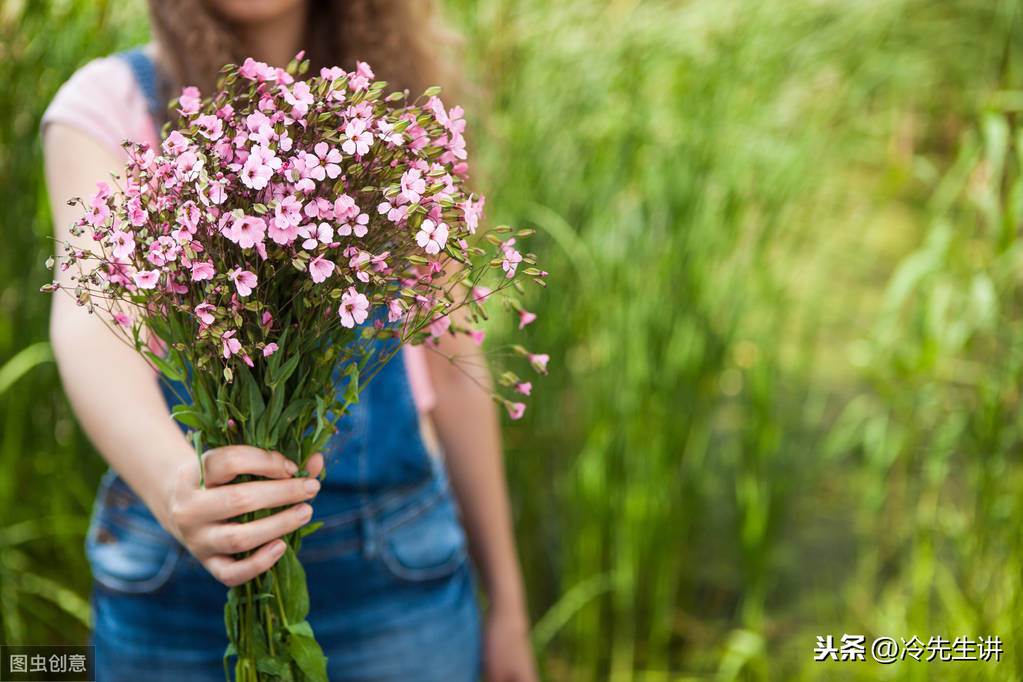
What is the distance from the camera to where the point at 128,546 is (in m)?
1.08

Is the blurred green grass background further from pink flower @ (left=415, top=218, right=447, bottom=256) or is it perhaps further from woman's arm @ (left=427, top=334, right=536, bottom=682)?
pink flower @ (left=415, top=218, right=447, bottom=256)

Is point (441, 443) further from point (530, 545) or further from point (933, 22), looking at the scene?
point (933, 22)

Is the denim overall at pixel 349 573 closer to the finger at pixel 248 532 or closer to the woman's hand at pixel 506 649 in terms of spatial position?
the woman's hand at pixel 506 649

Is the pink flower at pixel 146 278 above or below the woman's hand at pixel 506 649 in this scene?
above

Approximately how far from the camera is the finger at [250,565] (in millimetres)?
706

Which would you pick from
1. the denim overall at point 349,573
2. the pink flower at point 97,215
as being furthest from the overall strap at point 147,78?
the pink flower at point 97,215

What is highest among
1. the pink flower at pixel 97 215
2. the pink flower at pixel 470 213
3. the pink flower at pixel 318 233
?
the pink flower at pixel 97 215

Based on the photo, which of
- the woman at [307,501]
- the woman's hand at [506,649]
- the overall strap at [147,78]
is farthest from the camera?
the woman's hand at [506,649]

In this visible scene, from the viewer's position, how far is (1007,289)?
159cm

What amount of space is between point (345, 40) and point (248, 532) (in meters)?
0.76

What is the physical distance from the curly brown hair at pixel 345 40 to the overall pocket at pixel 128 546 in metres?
0.46

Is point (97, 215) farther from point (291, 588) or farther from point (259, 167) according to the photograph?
point (291, 588)

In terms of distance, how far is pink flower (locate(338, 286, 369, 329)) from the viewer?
62cm


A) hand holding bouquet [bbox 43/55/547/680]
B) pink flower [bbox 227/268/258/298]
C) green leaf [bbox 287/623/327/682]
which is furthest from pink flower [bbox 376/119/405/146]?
green leaf [bbox 287/623/327/682]
